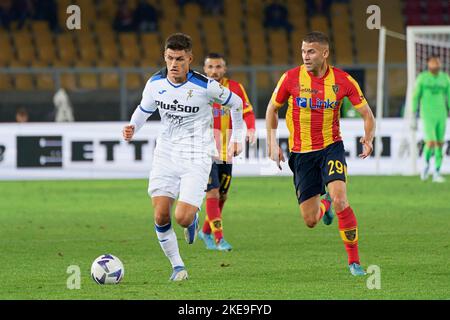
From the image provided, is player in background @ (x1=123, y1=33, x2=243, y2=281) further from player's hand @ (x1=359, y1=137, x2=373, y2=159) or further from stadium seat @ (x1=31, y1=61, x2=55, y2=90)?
stadium seat @ (x1=31, y1=61, x2=55, y2=90)

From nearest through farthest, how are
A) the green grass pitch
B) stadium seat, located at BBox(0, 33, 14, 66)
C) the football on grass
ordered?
the green grass pitch, the football on grass, stadium seat, located at BBox(0, 33, 14, 66)

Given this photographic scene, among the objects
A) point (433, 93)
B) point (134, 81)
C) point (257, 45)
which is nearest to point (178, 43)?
point (433, 93)

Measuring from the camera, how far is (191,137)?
10055 millimetres

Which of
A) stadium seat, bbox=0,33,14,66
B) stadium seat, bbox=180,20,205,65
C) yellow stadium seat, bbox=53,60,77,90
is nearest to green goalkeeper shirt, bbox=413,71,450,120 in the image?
yellow stadium seat, bbox=53,60,77,90

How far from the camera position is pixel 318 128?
10.6m

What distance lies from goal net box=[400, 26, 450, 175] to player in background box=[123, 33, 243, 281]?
43.5ft

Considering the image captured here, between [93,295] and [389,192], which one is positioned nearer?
[93,295]

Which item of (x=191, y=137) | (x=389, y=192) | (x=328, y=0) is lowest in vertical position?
(x=389, y=192)

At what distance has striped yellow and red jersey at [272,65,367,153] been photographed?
34.1ft

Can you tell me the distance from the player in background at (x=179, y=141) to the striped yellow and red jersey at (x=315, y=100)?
0.70 meters

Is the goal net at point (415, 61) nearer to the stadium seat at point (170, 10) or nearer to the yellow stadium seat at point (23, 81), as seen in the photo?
the stadium seat at point (170, 10)
